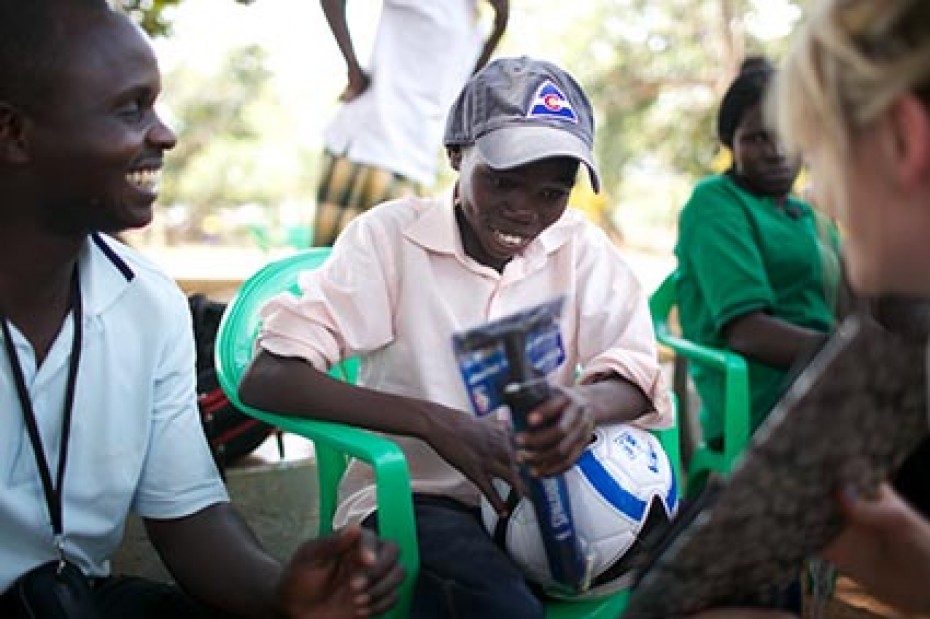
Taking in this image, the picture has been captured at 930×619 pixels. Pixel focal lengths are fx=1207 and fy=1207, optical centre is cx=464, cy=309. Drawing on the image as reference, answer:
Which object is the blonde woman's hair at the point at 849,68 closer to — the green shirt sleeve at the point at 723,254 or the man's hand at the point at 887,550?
the man's hand at the point at 887,550

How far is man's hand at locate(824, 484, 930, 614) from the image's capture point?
56.2 inches

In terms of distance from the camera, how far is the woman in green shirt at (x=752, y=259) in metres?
3.13

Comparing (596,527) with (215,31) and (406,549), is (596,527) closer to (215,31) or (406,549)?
(406,549)

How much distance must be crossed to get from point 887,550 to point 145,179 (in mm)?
1273

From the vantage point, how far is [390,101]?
4027 millimetres

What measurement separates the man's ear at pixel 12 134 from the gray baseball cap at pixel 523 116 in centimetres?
80

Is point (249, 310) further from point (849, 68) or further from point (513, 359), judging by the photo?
point (849, 68)

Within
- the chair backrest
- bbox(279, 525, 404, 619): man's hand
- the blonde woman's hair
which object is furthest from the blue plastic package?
the chair backrest

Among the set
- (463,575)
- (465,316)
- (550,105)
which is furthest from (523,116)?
(463,575)

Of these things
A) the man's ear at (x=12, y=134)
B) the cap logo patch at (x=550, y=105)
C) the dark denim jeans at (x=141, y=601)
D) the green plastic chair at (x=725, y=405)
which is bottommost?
the green plastic chair at (x=725, y=405)

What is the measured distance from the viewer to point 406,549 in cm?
211

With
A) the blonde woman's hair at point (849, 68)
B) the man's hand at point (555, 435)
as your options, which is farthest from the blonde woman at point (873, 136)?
the man's hand at point (555, 435)

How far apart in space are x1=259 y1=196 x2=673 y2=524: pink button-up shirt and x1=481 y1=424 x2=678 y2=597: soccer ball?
0.17 metres

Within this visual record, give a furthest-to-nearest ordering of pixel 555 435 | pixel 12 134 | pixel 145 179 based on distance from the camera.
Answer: pixel 145 179 < pixel 12 134 < pixel 555 435
